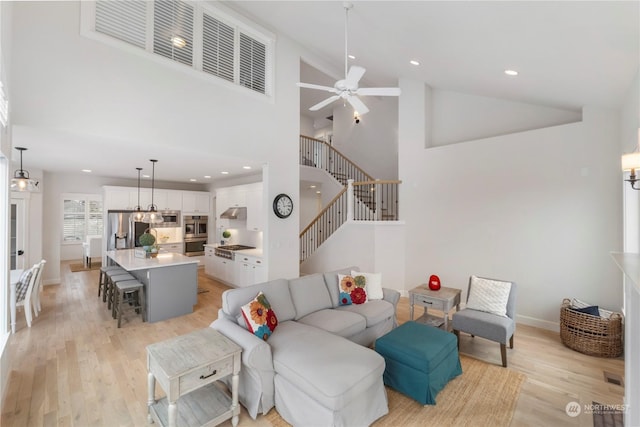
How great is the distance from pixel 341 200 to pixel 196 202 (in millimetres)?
4738

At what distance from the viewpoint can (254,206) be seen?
653 cm

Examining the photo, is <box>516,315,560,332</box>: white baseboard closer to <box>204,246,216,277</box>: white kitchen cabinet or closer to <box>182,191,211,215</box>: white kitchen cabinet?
<box>204,246,216,277</box>: white kitchen cabinet

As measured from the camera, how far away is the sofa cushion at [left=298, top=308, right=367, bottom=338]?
318 centimetres

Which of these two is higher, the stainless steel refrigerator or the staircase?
the staircase

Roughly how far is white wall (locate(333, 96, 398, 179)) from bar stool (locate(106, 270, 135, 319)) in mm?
7057

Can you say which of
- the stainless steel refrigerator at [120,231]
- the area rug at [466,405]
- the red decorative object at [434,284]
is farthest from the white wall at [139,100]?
the stainless steel refrigerator at [120,231]

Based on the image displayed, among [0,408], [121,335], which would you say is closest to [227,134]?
[121,335]

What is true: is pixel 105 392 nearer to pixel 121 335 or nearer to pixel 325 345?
pixel 121 335

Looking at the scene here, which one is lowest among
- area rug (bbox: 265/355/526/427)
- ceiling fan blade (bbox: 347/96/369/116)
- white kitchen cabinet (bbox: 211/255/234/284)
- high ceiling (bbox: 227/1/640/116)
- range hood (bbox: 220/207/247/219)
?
area rug (bbox: 265/355/526/427)

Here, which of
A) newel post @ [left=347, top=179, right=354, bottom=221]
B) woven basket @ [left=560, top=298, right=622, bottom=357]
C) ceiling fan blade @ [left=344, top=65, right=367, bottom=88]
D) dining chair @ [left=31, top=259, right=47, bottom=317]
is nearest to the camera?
ceiling fan blade @ [left=344, top=65, right=367, bottom=88]

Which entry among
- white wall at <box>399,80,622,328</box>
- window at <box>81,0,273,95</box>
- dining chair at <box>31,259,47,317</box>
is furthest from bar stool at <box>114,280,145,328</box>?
white wall at <box>399,80,622,328</box>

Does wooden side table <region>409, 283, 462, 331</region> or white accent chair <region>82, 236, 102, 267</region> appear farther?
white accent chair <region>82, 236, 102, 267</region>

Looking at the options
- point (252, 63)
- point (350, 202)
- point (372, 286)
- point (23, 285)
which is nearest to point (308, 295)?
point (372, 286)

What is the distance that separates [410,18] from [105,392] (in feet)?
17.0
